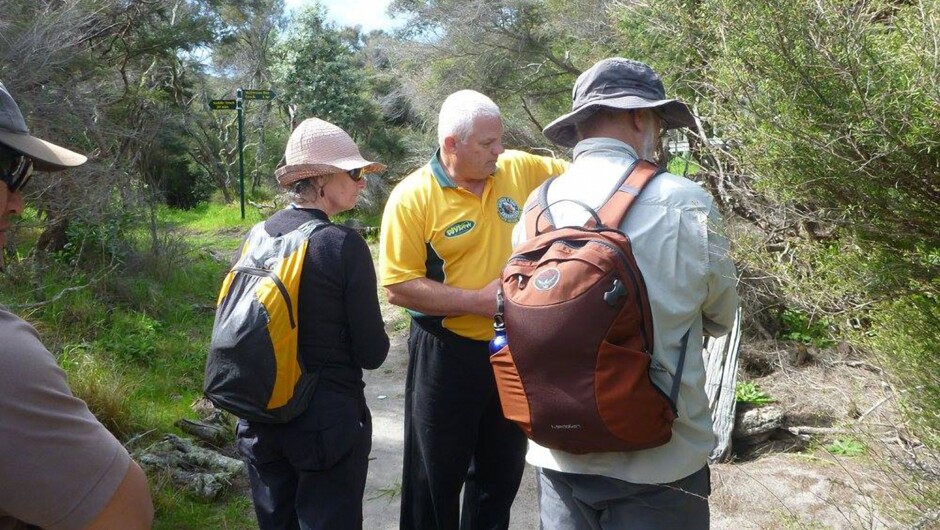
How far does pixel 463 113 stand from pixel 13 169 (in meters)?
1.94

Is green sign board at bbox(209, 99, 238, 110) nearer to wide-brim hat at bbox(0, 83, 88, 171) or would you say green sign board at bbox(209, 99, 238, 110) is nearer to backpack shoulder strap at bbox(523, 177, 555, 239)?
backpack shoulder strap at bbox(523, 177, 555, 239)

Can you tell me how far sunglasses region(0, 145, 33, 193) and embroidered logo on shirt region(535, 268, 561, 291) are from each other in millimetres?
1193

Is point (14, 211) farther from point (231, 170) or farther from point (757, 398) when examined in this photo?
point (231, 170)

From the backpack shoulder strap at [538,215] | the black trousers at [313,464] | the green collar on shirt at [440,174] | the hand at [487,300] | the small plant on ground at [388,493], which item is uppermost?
the backpack shoulder strap at [538,215]

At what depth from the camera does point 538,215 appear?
2404 millimetres

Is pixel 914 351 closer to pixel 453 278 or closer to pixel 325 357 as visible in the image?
pixel 453 278

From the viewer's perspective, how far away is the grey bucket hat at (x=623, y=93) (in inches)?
92.0

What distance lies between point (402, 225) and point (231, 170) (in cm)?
2113

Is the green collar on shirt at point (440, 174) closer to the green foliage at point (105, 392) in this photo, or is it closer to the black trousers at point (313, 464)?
the black trousers at point (313, 464)

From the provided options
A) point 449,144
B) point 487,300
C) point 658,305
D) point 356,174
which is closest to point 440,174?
point 449,144

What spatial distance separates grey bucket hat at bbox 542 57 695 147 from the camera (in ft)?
7.67

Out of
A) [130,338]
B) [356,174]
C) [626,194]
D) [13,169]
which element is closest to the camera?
[13,169]

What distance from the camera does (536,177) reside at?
145 inches

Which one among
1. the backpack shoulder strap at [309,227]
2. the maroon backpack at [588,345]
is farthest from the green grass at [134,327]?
the maroon backpack at [588,345]
